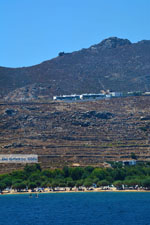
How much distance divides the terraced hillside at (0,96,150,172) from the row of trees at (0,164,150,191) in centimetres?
643

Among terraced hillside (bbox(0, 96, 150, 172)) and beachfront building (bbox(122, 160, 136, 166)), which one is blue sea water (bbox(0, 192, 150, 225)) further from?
terraced hillside (bbox(0, 96, 150, 172))

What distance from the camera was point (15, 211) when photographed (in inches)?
4400

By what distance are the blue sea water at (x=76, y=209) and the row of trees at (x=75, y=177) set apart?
10.8 feet

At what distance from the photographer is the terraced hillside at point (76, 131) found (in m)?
155

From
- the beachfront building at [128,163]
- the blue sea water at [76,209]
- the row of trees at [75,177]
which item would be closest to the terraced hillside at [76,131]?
the beachfront building at [128,163]

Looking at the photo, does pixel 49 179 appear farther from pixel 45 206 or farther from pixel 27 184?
pixel 45 206

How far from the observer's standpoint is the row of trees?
138125 mm

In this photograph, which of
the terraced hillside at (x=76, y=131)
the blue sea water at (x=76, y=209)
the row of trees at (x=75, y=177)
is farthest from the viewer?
the terraced hillside at (x=76, y=131)

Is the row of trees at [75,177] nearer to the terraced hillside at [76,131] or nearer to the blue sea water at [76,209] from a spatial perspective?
the blue sea water at [76,209]

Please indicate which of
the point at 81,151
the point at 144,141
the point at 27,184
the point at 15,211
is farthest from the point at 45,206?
the point at 144,141

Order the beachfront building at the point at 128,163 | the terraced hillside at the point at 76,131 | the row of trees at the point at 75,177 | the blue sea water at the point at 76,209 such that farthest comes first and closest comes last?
the terraced hillside at the point at 76,131, the beachfront building at the point at 128,163, the row of trees at the point at 75,177, the blue sea water at the point at 76,209

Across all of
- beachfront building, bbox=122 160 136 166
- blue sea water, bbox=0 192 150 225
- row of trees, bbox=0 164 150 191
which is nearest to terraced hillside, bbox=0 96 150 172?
beachfront building, bbox=122 160 136 166

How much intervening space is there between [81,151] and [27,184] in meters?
19.9

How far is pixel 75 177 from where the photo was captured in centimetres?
14338
